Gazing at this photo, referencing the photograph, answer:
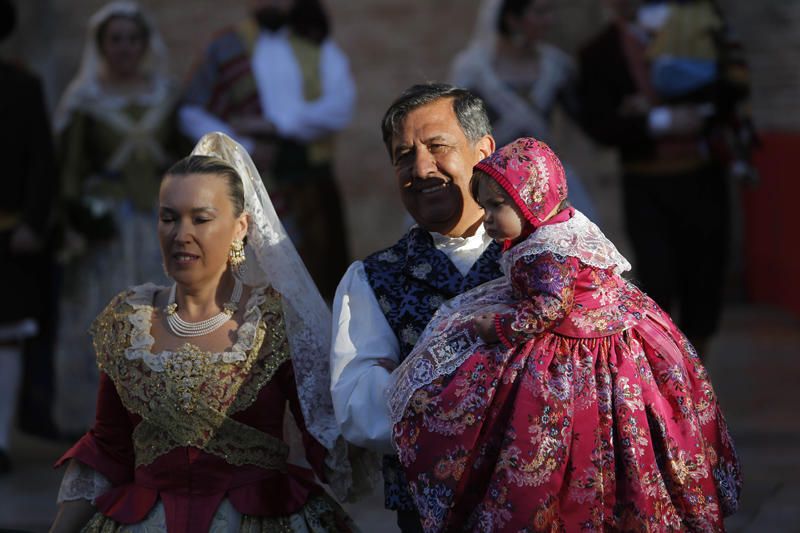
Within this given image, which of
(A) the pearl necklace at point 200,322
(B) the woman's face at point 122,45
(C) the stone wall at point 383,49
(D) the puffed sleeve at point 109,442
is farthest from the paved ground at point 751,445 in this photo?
(B) the woman's face at point 122,45

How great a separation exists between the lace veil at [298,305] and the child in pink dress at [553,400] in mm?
410

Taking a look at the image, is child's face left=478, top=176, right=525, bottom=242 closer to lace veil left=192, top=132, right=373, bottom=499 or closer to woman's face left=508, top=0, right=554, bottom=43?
lace veil left=192, top=132, right=373, bottom=499

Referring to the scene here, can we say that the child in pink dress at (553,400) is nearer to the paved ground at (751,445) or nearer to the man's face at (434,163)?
the man's face at (434,163)

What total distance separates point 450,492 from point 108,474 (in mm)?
1055

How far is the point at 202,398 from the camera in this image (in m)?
3.74

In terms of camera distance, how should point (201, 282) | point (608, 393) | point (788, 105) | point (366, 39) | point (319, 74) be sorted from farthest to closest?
point (366, 39) < point (788, 105) < point (319, 74) < point (201, 282) < point (608, 393)

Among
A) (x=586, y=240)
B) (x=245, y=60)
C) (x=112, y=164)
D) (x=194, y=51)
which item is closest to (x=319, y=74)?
(x=245, y=60)

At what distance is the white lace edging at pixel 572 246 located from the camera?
10.8 feet

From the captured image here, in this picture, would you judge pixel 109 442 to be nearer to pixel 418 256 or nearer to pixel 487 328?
pixel 418 256

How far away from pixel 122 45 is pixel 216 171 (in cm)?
353

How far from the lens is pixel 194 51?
1064 cm

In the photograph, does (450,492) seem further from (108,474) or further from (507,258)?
(108,474)

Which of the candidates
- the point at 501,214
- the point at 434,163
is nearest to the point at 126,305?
the point at 434,163

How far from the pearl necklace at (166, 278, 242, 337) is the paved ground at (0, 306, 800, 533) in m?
1.77
